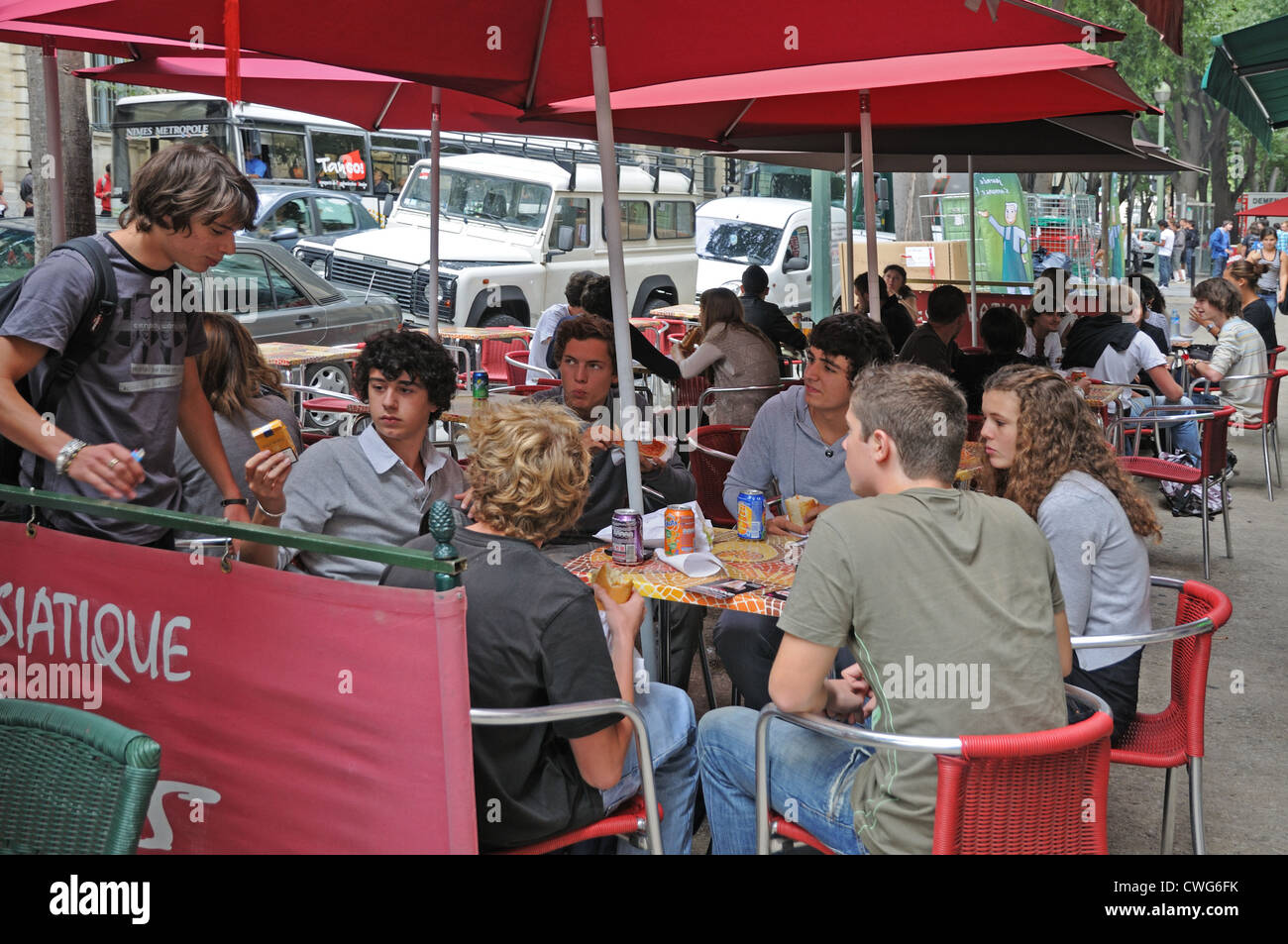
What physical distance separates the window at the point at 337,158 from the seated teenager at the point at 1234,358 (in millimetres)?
14723

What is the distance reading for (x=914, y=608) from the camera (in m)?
2.36

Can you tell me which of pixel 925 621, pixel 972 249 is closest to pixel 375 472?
pixel 925 621

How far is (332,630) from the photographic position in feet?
6.92

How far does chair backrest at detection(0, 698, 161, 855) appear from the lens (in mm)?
1777

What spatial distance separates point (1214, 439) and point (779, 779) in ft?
16.6

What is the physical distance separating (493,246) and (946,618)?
555 inches

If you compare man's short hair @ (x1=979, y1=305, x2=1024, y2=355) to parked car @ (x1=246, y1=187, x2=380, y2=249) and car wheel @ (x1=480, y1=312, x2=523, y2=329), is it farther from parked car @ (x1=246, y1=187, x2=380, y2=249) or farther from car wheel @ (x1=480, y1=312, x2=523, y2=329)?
parked car @ (x1=246, y1=187, x2=380, y2=249)

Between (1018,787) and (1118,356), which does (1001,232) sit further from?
(1018,787)

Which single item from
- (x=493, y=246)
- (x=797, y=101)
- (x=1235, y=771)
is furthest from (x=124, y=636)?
(x=493, y=246)

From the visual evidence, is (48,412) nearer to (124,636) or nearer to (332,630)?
(124,636)

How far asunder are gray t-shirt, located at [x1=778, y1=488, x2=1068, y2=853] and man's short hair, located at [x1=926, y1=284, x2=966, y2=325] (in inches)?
217

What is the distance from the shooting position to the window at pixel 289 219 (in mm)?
15916

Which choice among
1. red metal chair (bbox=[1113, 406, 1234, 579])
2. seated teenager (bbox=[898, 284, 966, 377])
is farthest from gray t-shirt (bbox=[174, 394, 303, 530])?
red metal chair (bbox=[1113, 406, 1234, 579])

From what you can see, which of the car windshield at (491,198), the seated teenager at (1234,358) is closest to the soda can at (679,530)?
the seated teenager at (1234,358)
